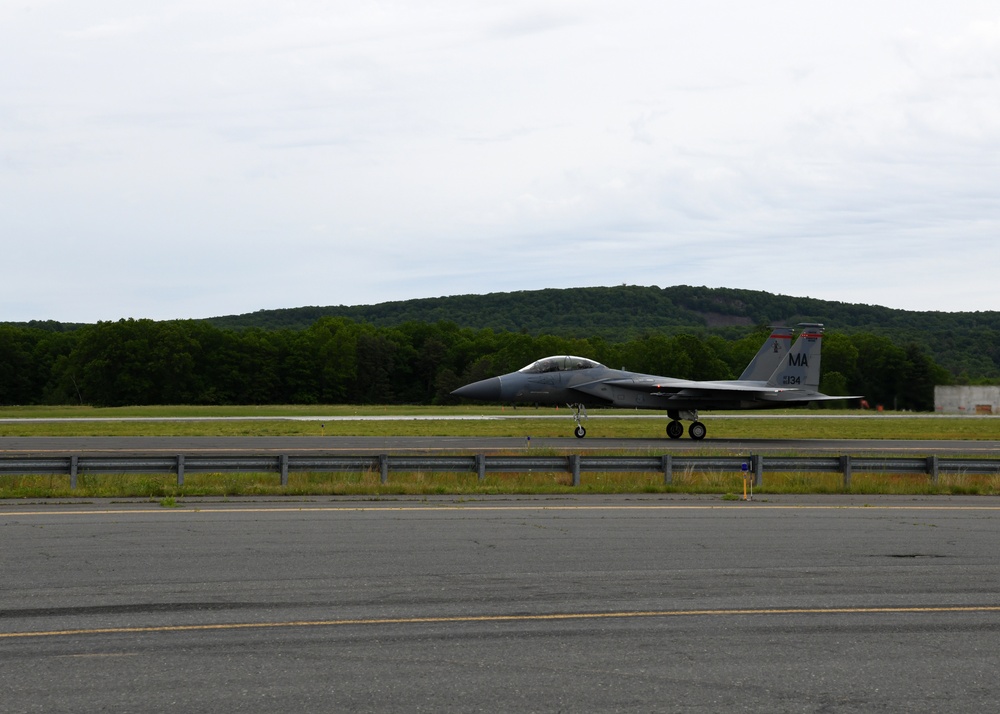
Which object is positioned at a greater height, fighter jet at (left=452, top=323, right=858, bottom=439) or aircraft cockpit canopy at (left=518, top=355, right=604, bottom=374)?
aircraft cockpit canopy at (left=518, top=355, right=604, bottom=374)

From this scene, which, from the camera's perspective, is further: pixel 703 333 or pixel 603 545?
pixel 703 333

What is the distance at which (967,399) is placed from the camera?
272ft

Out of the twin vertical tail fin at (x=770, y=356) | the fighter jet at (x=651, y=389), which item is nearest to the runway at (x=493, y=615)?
the fighter jet at (x=651, y=389)

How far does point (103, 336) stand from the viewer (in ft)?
354

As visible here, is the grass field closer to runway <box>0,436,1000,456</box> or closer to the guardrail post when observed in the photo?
the guardrail post

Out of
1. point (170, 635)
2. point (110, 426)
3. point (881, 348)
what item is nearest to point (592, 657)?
point (170, 635)

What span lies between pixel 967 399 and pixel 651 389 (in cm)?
5606

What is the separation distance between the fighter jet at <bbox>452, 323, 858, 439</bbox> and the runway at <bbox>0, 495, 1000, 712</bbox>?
23.0 m

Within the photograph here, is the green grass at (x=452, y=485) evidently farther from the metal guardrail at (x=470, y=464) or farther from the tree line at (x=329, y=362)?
the tree line at (x=329, y=362)

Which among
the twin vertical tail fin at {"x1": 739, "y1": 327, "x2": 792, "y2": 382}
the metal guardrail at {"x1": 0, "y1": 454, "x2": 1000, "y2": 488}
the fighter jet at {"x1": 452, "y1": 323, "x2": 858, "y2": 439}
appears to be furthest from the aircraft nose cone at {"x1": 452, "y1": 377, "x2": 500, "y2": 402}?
the metal guardrail at {"x1": 0, "y1": 454, "x2": 1000, "y2": 488}

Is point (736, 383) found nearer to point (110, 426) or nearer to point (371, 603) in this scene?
point (110, 426)

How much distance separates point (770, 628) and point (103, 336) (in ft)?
360

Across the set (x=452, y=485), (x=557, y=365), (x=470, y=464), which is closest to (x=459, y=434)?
(x=557, y=365)

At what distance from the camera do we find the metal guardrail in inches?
726
